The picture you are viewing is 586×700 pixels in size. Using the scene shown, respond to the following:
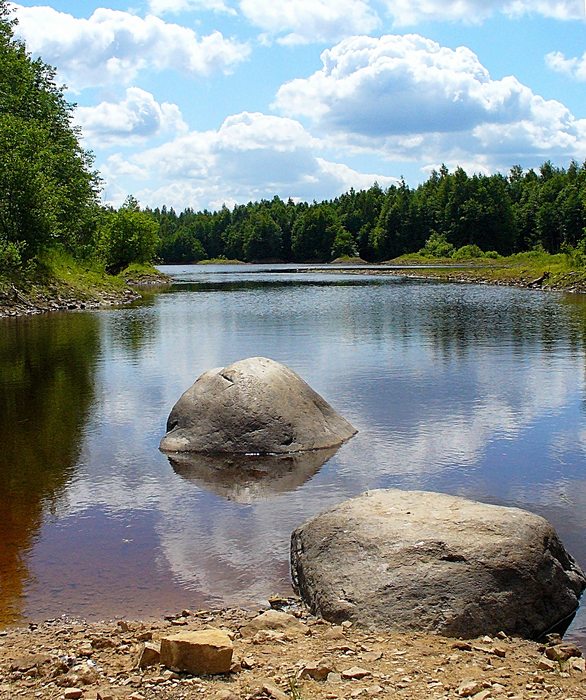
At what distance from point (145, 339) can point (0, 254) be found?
47.2 feet

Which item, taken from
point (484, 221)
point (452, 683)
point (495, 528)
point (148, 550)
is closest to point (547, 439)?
point (495, 528)

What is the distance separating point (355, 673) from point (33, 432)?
1213cm

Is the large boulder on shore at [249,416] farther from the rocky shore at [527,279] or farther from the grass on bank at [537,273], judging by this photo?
the grass on bank at [537,273]

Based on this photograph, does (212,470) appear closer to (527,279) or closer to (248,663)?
(248,663)

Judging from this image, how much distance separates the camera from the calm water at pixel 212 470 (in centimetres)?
999

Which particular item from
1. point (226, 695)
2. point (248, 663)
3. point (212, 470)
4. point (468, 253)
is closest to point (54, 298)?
point (212, 470)

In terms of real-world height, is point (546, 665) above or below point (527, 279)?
below

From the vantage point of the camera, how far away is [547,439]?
16.1 meters

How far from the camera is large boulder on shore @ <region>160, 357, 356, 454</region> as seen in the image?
1536 cm

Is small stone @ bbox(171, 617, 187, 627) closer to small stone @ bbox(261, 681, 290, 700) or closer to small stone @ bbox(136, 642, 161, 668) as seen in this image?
small stone @ bbox(136, 642, 161, 668)

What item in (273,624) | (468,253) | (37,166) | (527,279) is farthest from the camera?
(468,253)

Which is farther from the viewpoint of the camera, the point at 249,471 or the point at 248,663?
the point at 249,471

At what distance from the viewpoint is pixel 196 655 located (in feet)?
22.7

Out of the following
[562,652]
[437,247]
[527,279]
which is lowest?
[562,652]
